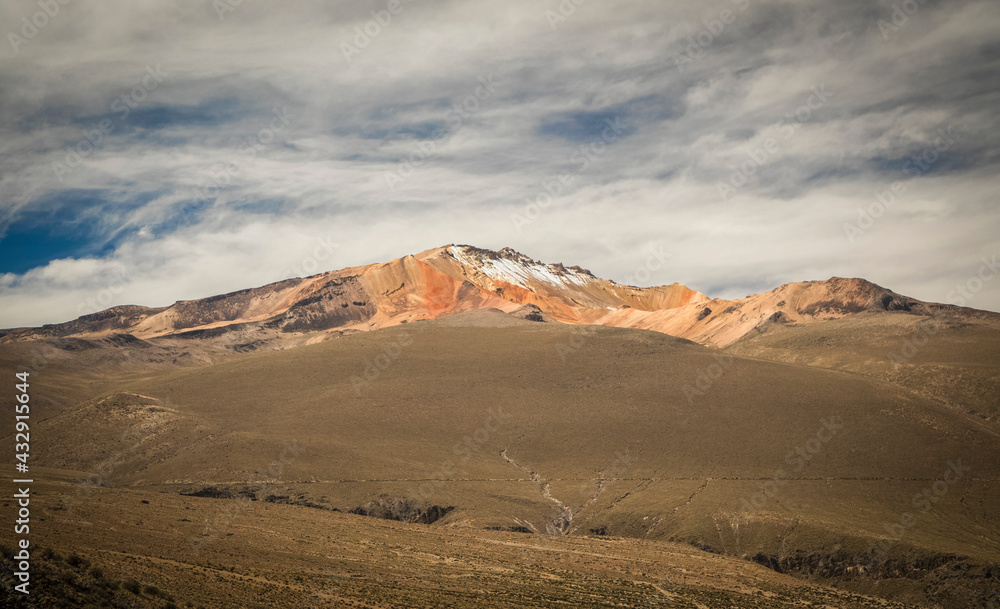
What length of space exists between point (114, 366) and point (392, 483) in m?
135

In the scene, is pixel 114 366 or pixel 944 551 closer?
pixel 944 551

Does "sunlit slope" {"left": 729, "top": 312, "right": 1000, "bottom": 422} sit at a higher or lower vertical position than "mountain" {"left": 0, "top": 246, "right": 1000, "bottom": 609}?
higher

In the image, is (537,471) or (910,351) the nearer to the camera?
(537,471)

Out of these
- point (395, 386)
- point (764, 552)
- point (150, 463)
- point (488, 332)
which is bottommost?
point (764, 552)

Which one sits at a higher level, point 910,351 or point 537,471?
point 910,351

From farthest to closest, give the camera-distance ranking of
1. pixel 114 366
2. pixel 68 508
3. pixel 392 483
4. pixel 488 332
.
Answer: pixel 114 366, pixel 488 332, pixel 392 483, pixel 68 508

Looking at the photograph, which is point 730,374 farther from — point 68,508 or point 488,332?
point 68,508

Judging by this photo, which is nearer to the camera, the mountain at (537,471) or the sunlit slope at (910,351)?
the mountain at (537,471)

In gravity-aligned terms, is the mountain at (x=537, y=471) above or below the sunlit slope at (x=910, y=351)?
below

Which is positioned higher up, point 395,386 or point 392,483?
point 395,386

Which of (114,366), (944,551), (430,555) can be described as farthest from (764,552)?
(114,366)

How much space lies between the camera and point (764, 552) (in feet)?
226

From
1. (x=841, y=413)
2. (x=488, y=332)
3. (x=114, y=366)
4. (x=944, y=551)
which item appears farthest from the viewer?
(x=114, y=366)

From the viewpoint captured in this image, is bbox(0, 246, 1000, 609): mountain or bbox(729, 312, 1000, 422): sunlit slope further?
bbox(729, 312, 1000, 422): sunlit slope
